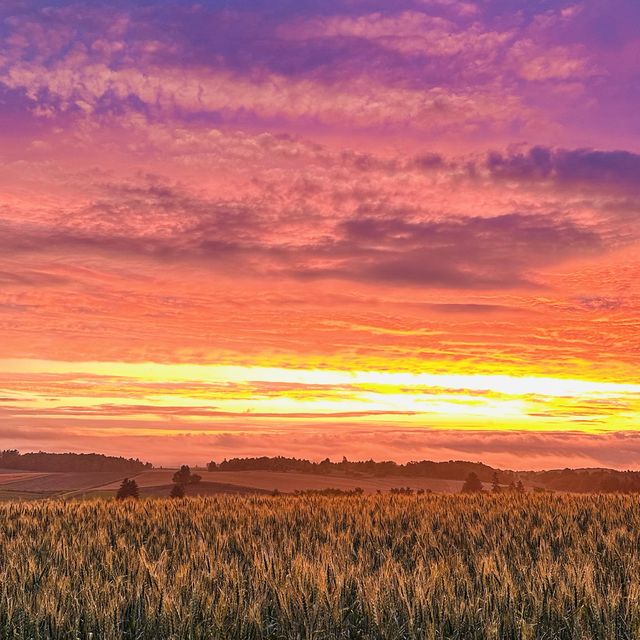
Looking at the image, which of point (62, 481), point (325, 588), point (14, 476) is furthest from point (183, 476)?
point (325, 588)

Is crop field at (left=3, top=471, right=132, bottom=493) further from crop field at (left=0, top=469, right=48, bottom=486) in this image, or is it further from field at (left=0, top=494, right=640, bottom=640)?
field at (left=0, top=494, right=640, bottom=640)

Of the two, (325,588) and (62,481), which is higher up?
(325,588)

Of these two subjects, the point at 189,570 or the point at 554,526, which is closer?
the point at 189,570

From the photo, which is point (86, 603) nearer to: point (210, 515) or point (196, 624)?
point (196, 624)

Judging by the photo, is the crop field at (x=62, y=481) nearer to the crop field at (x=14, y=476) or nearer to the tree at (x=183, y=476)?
the crop field at (x=14, y=476)

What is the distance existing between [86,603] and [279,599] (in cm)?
156

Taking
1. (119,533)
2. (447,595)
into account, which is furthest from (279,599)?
(119,533)

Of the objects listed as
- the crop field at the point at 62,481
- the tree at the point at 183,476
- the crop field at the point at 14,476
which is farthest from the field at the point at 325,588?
the crop field at the point at 14,476

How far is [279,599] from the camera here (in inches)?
228

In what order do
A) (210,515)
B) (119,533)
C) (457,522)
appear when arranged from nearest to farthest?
1. (119,533)
2. (457,522)
3. (210,515)

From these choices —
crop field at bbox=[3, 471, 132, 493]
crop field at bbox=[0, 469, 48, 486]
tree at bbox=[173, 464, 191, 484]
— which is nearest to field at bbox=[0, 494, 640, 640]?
tree at bbox=[173, 464, 191, 484]

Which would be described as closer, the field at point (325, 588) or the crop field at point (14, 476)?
the field at point (325, 588)

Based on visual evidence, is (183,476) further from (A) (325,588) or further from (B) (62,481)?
(A) (325,588)

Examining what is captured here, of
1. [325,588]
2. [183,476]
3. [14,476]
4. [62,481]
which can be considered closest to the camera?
[325,588]
